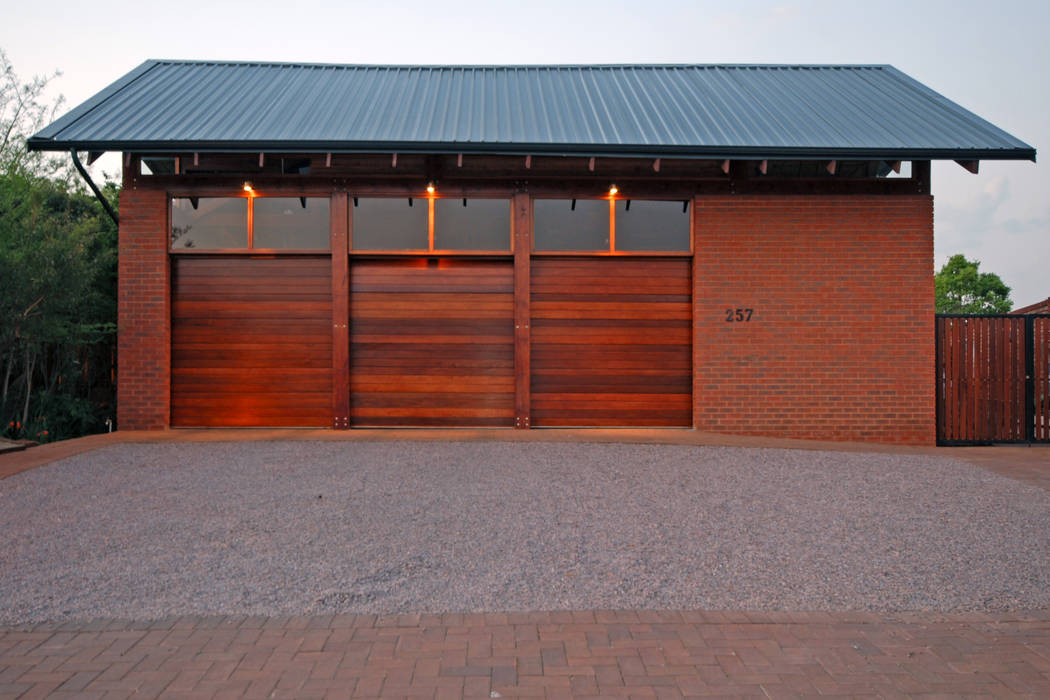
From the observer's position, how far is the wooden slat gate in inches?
371

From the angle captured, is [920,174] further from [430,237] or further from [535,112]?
[430,237]

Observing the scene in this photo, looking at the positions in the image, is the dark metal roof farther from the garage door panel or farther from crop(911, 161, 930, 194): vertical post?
the garage door panel

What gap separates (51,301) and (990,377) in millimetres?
13579

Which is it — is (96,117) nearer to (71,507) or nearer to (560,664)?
(71,507)

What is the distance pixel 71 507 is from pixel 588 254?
6.96 meters

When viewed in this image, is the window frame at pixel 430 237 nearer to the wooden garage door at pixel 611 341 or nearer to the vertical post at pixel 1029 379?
the wooden garage door at pixel 611 341

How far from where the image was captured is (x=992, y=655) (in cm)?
305

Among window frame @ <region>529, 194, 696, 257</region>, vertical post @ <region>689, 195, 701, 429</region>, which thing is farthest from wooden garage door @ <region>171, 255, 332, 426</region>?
vertical post @ <region>689, 195, 701, 429</region>

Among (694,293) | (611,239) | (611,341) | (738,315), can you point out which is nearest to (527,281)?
(611,239)

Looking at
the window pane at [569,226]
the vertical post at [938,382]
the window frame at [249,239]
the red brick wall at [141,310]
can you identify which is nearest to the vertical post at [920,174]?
the vertical post at [938,382]

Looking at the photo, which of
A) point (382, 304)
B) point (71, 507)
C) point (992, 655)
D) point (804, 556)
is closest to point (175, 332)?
point (382, 304)

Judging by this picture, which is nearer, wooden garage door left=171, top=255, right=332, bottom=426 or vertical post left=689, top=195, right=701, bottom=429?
vertical post left=689, top=195, right=701, bottom=429

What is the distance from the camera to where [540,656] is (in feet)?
9.91

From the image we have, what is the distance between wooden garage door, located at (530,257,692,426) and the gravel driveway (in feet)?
7.63
